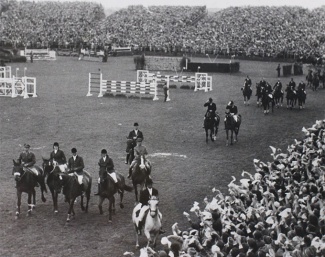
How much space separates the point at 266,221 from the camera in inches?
387

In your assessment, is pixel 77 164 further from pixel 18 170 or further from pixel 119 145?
pixel 119 145

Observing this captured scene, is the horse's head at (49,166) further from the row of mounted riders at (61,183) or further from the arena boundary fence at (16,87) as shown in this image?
the arena boundary fence at (16,87)

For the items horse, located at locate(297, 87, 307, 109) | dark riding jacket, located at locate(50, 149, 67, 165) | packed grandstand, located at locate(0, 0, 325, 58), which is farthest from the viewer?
packed grandstand, located at locate(0, 0, 325, 58)

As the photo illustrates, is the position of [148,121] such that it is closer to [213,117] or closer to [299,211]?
[213,117]

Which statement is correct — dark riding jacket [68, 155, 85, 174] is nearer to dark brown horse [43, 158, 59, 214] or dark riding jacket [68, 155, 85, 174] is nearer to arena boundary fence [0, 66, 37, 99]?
dark brown horse [43, 158, 59, 214]

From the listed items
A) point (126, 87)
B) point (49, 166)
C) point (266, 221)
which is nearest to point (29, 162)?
point (49, 166)

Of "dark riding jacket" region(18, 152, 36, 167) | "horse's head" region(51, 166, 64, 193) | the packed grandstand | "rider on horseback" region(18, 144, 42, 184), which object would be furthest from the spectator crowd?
the packed grandstand

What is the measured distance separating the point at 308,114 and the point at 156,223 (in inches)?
734

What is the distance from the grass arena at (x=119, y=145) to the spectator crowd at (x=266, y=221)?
2139 mm

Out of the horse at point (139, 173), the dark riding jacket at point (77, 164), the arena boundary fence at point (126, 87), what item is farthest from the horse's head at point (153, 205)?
the arena boundary fence at point (126, 87)

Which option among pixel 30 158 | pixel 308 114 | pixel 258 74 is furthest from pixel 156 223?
pixel 258 74

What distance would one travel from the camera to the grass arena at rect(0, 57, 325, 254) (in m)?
12.6

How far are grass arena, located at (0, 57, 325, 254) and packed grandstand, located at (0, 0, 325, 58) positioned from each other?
95.2ft

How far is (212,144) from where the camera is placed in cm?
2188
